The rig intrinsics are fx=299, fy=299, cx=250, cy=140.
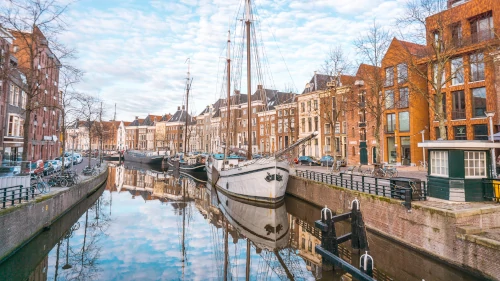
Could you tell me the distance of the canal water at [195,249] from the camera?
10.9 m

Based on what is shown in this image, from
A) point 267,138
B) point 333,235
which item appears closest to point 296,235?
point 333,235

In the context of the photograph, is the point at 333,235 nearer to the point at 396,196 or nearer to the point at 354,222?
the point at 354,222

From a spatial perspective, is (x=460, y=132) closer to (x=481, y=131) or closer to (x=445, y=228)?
(x=481, y=131)

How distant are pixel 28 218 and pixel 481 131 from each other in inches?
1392

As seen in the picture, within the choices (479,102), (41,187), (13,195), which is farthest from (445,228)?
(479,102)

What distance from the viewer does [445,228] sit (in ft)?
35.2

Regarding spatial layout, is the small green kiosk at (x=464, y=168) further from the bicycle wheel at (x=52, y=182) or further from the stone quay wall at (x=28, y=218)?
the bicycle wheel at (x=52, y=182)

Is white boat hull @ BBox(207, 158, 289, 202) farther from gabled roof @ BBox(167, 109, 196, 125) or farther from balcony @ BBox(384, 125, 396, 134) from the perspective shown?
gabled roof @ BBox(167, 109, 196, 125)

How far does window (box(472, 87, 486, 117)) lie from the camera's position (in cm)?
2823

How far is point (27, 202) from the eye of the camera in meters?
13.3

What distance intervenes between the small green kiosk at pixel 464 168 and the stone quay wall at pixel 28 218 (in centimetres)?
1716

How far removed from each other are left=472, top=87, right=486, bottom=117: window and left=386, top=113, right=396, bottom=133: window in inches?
351

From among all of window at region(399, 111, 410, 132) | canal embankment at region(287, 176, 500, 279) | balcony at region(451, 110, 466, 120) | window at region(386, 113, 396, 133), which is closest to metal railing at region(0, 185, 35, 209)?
canal embankment at region(287, 176, 500, 279)

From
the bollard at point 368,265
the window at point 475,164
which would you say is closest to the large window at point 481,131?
the window at point 475,164
